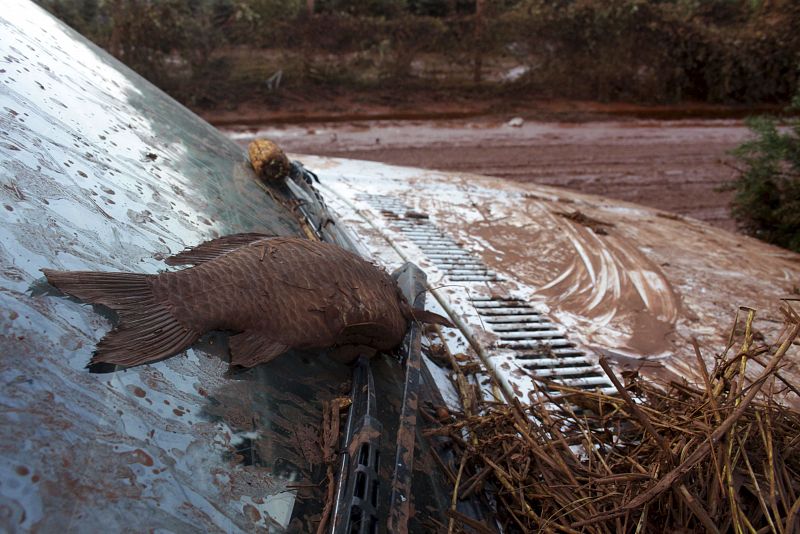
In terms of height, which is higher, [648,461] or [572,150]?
[648,461]

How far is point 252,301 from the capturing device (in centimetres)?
124

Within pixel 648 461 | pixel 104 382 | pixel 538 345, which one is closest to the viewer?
pixel 104 382

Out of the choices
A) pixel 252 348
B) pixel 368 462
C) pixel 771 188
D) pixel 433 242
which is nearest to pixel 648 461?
pixel 368 462

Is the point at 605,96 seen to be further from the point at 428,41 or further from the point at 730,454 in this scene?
the point at 730,454

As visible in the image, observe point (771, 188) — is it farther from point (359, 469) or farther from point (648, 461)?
point (359, 469)

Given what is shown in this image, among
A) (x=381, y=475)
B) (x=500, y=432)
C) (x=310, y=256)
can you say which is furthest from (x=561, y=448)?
(x=310, y=256)

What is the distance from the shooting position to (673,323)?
239 cm

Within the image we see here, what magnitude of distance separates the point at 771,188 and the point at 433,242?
579 cm

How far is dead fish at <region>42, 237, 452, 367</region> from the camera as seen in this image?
42.8 inches

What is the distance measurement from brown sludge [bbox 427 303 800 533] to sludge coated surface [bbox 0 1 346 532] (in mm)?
460

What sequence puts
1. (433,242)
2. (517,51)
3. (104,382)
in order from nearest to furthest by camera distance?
(104,382)
(433,242)
(517,51)

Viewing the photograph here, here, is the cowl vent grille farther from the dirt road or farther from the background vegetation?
the background vegetation

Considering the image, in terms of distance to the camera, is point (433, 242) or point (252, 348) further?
point (433, 242)

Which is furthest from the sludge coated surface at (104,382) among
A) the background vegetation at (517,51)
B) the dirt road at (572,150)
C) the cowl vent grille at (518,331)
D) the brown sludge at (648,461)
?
the background vegetation at (517,51)
